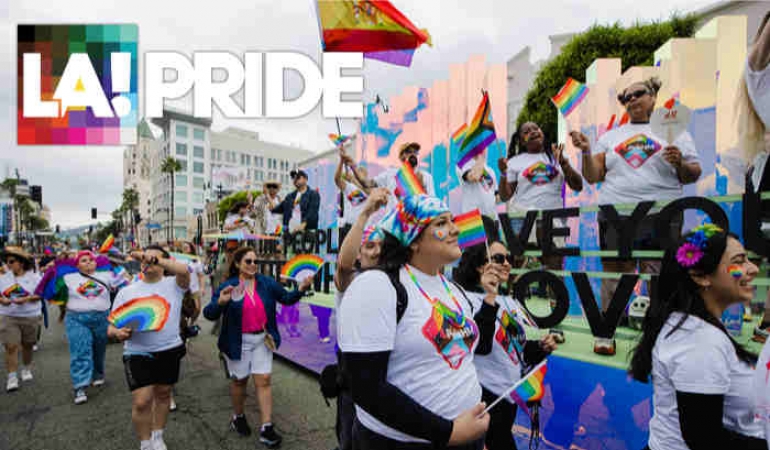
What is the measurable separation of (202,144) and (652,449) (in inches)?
3491

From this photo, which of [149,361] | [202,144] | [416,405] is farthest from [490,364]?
[202,144]

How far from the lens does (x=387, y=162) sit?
968 cm

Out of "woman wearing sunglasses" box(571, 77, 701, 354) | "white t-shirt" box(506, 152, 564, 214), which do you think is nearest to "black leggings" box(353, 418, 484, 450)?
"woman wearing sunglasses" box(571, 77, 701, 354)

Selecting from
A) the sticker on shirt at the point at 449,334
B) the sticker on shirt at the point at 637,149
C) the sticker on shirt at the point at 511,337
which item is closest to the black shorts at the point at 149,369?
the sticker on shirt at the point at 511,337

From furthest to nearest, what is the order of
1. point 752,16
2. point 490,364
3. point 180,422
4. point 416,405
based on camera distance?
point 752,16, point 180,422, point 490,364, point 416,405

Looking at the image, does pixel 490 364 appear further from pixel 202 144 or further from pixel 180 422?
pixel 202 144

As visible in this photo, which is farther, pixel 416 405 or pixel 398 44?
pixel 398 44

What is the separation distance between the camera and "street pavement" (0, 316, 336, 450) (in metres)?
4.08

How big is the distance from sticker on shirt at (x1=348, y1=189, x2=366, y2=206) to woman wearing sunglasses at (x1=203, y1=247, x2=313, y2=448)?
270 cm

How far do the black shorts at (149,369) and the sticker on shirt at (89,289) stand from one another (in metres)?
2.84

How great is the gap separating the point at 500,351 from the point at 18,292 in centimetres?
729

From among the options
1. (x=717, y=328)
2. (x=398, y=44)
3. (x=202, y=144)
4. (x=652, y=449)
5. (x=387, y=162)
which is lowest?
(x=652, y=449)

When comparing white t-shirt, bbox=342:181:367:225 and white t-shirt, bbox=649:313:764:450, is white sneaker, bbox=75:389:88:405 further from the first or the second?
white t-shirt, bbox=649:313:764:450

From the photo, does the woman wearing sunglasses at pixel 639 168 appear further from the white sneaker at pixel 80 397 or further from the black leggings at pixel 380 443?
the white sneaker at pixel 80 397
